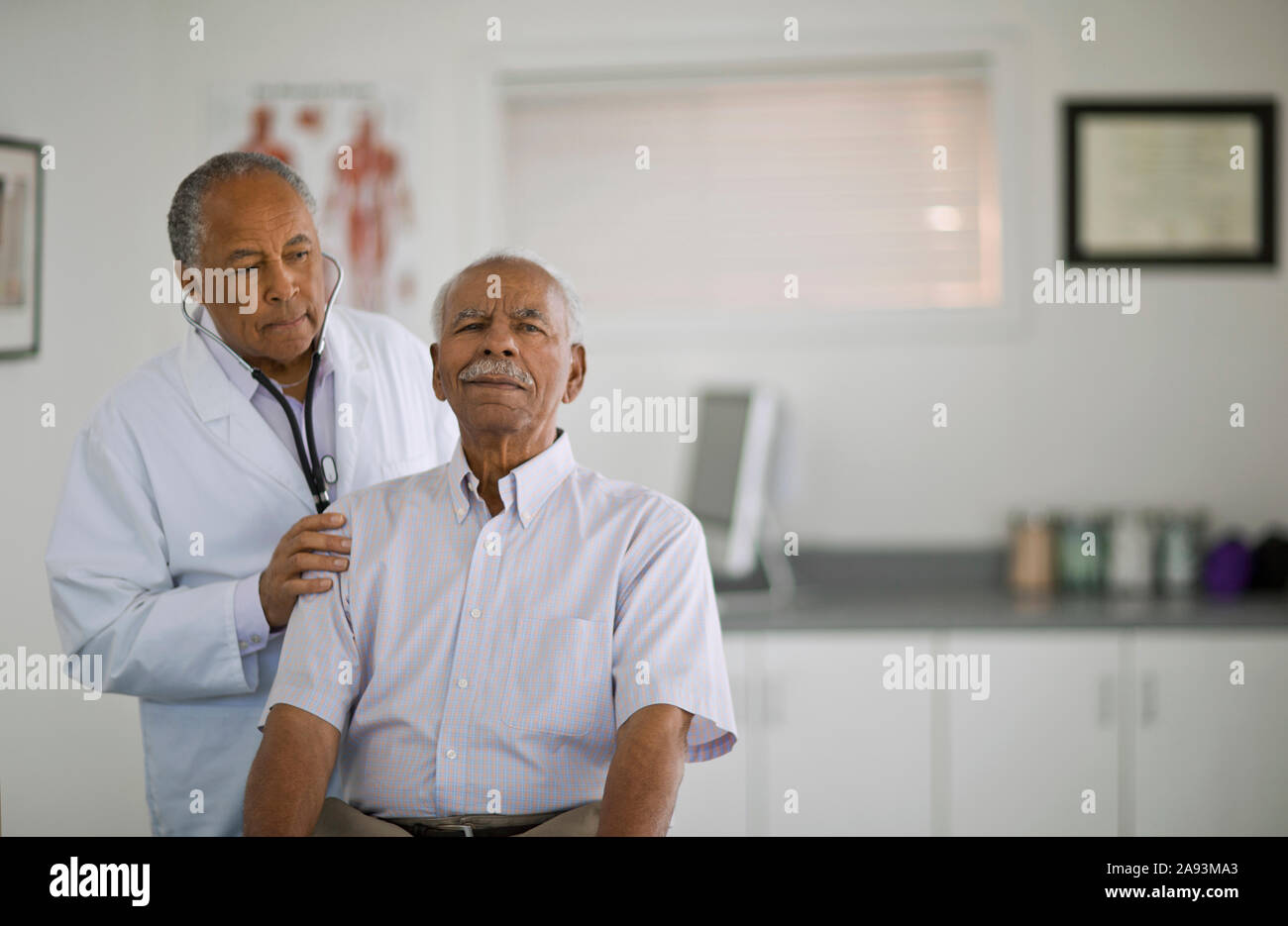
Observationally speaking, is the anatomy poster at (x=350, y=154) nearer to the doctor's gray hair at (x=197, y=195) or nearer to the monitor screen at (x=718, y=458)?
the monitor screen at (x=718, y=458)

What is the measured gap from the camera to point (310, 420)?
63.1 inches

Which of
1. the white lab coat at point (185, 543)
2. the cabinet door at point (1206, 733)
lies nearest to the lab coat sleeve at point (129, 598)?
the white lab coat at point (185, 543)

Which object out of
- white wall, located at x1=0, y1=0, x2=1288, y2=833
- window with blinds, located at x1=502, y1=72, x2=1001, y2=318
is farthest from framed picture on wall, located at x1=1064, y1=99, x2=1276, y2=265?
window with blinds, located at x1=502, y1=72, x2=1001, y2=318

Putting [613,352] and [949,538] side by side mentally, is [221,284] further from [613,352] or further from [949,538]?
[949,538]

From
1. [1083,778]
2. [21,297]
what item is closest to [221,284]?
[21,297]

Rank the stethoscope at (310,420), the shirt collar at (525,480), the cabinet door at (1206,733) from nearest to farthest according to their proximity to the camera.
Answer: the shirt collar at (525,480)
the stethoscope at (310,420)
the cabinet door at (1206,733)

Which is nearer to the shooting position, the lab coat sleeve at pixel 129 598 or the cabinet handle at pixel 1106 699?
the lab coat sleeve at pixel 129 598

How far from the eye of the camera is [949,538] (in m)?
3.00

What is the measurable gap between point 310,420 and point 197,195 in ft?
1.08

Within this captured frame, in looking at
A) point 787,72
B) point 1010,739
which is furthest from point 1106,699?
point 787,72

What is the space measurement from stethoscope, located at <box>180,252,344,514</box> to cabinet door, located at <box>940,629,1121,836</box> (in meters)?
1.48

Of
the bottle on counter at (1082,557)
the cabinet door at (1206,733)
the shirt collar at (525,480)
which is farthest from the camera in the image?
the bottle on counter at (1082,557)

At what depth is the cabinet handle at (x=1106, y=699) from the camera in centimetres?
249

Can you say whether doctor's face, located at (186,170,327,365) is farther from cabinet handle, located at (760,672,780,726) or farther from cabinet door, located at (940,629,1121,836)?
cabinet door, located at (940,629,1121,836)
